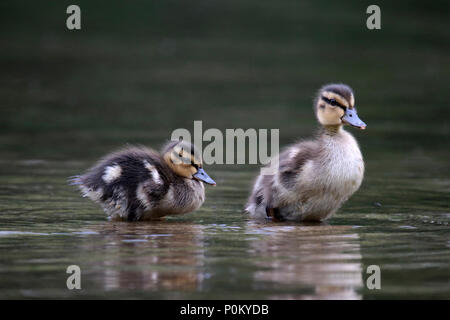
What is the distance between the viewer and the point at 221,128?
11.9 metres

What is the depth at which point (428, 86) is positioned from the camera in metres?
15.6

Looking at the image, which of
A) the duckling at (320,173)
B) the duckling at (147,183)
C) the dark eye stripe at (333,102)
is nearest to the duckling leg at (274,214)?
the duckling at (320,173)

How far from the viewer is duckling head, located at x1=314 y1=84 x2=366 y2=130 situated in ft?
24.3

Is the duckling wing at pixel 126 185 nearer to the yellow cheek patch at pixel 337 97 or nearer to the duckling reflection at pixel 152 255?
the duckling reflection at pixel 152 255

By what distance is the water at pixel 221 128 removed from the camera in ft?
18.0

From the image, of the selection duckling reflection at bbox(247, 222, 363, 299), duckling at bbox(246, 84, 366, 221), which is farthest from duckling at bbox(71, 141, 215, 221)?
duckling reflection at bbox(247, 222, 363, 299)

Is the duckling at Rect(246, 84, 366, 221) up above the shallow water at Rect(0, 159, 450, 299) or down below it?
above

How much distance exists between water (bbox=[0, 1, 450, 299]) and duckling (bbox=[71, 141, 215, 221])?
0.16m

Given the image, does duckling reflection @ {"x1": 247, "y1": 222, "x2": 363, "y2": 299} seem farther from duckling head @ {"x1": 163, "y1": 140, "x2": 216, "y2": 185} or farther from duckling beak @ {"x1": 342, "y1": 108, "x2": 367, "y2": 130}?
duckling beak @ {"x1": 342, "y1": 108, "x2": 367, "y2": 130}

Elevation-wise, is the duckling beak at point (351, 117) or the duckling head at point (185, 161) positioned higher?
the duckling beak at point (351, 117)

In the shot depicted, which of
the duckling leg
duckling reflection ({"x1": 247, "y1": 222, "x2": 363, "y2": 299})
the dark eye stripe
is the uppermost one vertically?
the dark eye stripe

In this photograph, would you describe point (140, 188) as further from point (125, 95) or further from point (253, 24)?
point (253, 24)

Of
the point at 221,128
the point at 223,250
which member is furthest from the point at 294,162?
the point at 221,128

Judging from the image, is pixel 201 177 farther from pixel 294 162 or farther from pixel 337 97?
pixel 337 97
